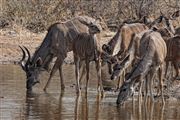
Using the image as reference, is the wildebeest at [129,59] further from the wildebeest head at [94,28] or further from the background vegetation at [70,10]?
the background vegetation at [70,10]

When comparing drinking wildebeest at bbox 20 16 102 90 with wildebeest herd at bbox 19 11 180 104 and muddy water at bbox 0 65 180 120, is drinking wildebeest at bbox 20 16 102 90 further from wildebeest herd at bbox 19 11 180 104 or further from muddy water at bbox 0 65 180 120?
muddy water at bbox 0 65 180 120

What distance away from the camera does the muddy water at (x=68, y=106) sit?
516 inches

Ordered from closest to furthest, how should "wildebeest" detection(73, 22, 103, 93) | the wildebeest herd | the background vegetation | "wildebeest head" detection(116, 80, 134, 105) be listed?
"wildebeest head" detection(116, 80, 134, 105), the wildebeest herd, "wildebeest" detection(73, 22, 103, 93), the background vegetation

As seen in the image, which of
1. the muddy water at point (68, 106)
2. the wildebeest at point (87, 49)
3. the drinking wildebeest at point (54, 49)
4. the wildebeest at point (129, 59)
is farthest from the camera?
the drinking wildebeest at point (54, 49)

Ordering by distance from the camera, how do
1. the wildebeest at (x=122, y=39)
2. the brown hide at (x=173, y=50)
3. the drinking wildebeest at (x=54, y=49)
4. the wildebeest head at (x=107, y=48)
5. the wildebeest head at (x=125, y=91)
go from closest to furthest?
the wildebeest head at (x=125, y=91) < the brown hide at (x=173, y=50) < the wildebeest head at (x=107, y=48) < the wildebeest at (x=122, y=39) < the drinking wildebeest at (x=54, y=49)

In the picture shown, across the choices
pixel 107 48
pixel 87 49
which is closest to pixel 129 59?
pixel 87 49

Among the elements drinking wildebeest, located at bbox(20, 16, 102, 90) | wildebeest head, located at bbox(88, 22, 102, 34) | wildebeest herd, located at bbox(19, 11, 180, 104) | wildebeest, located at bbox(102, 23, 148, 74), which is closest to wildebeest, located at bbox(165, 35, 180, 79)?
wildebeest herd, located at bbox(19, 11, 180, 104)

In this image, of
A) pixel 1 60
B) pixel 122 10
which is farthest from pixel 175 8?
pixel 1 60

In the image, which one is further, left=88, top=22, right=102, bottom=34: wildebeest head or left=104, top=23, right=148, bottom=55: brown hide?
left=104, top=23, right=148, bottom=55: brown hide

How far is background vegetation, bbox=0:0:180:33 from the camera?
28.2 metres

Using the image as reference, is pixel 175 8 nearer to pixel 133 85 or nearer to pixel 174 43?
pixel 174 43

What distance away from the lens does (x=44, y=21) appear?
28359mm

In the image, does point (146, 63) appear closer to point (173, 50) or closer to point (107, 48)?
point (173, 50)

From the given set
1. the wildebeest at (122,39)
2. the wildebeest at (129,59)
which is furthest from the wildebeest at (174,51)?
the wildebeest at (122,39)
